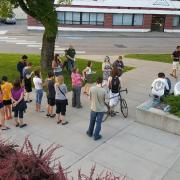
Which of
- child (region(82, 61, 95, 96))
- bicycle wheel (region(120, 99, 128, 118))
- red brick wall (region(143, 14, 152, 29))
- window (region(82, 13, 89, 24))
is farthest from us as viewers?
red brick wall (region(143, 14, 152, 29))

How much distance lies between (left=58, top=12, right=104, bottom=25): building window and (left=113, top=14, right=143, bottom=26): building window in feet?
6.12

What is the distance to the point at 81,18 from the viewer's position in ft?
134

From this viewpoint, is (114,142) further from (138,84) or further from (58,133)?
(138,84)

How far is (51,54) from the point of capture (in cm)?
1695

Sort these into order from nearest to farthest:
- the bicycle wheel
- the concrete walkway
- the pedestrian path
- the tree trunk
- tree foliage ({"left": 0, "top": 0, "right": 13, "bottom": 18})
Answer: the concrete walkway < the bicycle wheel < tree foliage ({"left": 0, "top": 0, "right": 13, "bottom": 18}) < the tree trunk < the pedestrian path

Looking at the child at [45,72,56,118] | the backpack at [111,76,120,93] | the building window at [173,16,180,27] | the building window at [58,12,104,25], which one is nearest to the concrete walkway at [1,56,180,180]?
the child at [45,72,56,118]

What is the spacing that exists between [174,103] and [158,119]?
2.74ft

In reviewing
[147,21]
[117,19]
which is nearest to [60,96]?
[117,19]

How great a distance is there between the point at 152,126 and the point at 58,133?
3177 millimetres

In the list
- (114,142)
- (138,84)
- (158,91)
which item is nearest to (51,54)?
(138,84)

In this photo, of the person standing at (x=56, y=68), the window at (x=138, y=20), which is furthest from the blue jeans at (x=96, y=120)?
the window at (x=138, y=20)

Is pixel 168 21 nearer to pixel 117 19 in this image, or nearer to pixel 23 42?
pixel 117 19

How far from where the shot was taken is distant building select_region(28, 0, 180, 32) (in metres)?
40.2

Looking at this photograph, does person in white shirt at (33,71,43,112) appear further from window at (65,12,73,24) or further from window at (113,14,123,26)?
window at (113,14,123,26)
